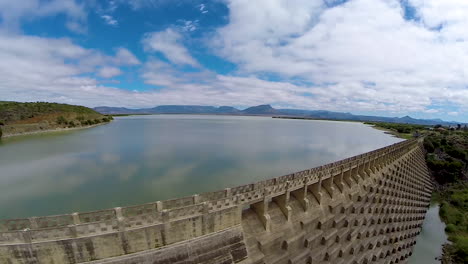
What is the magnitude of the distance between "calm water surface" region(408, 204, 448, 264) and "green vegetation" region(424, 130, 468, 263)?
84 centimetres

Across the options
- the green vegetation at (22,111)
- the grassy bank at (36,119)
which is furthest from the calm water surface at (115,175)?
the green vegetation at (22,111)

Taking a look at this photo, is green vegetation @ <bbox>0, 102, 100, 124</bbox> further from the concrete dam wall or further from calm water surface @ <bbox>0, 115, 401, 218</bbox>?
the concrete dam wall

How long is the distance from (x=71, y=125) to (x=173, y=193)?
320 ft

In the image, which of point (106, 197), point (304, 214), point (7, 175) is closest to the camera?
point (304, 214)

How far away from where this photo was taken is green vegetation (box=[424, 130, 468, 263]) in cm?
2361

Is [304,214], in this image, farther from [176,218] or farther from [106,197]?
[106,197]

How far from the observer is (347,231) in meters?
17.0

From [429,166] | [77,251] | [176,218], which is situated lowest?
[429,166]

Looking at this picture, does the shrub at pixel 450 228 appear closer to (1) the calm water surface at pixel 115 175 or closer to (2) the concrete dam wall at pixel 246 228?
(2) the concrete dam wall at pixel 246 228

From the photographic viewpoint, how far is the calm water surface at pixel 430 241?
23.2m

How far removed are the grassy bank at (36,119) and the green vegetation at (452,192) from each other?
4253 inches

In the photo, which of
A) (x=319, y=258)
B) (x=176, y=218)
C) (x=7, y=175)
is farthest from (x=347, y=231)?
(x=7, y=175)

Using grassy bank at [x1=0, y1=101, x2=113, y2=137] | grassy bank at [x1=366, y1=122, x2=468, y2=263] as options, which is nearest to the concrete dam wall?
grassy bank at [x1=366, y1=122, x2=468, y2=263]

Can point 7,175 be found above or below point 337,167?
below
